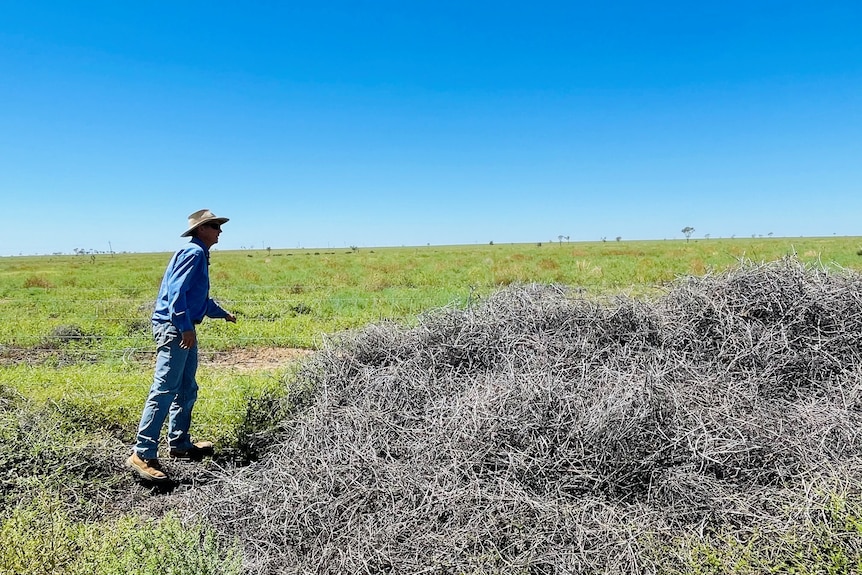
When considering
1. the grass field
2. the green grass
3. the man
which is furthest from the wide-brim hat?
the green grass

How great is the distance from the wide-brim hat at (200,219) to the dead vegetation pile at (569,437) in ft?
4.41

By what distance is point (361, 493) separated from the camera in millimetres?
2623

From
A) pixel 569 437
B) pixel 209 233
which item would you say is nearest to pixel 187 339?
pixel 209 233

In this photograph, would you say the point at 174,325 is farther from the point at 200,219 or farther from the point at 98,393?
the point at 98,393

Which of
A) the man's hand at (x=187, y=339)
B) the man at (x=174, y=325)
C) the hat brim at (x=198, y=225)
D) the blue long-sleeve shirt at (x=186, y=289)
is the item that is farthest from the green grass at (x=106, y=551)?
the hat brim at (x=198, y=225)

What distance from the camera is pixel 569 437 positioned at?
2621 millimetres

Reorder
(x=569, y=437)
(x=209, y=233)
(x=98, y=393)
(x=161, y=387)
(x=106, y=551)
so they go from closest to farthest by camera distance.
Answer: (x=106, y=551) < (x=569, y=437) < (x=161, y=387) < (x=209, y=233) < (x=98, y=393)

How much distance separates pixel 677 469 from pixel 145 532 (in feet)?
8.56

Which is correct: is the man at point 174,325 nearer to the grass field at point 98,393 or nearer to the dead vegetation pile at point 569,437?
the grass field at point 98,393

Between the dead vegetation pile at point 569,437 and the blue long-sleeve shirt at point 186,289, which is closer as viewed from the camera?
the dead vegetation pile at point 569,437

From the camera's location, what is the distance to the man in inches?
132

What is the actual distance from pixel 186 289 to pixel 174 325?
0.86 feet

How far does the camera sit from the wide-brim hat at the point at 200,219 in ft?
11.4

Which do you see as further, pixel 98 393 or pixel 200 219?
pixel 98 393
